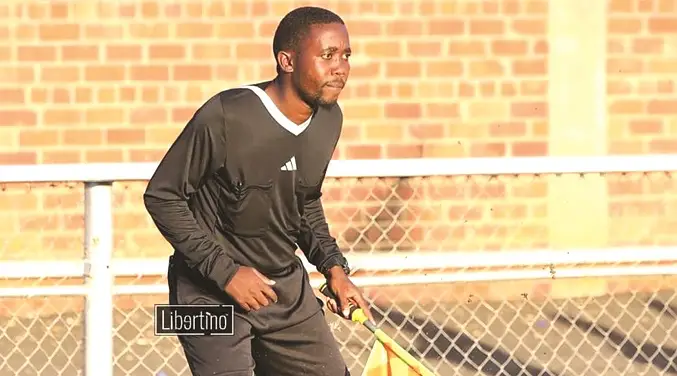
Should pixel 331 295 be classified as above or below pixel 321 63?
below

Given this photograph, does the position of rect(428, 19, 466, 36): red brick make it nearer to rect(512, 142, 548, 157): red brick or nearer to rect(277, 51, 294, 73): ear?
rect(512, 142, 548, 157): red brick

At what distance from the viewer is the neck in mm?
3691

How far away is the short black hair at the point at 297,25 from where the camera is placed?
366 centimetres

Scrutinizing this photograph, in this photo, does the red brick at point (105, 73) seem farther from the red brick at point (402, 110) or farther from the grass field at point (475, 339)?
the red brick at point (402, 110)

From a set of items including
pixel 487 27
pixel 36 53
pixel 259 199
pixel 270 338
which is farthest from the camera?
pixel 487 27

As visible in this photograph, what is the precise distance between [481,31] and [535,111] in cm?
63

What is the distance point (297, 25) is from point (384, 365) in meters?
1.10

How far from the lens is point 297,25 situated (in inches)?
145

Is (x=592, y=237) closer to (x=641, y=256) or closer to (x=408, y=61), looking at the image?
(x=408, y=61)

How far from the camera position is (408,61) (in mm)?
8047

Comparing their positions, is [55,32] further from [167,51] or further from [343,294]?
[343,294]

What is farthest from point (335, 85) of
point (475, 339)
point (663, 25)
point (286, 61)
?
point (663, 25)

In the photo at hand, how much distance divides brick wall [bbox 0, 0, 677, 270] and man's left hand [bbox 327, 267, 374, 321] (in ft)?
11.9

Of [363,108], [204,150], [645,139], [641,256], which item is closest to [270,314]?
[204,150]
